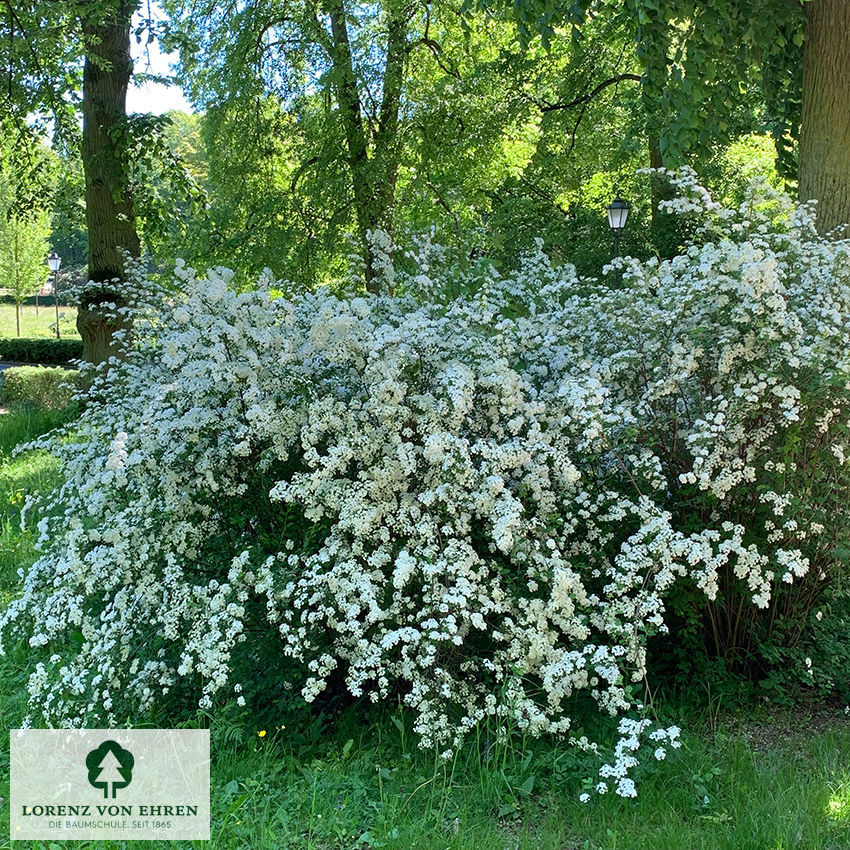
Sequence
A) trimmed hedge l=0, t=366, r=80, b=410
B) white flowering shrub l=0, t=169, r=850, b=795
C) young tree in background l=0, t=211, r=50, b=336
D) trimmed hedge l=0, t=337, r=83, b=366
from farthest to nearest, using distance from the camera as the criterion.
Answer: young tree in background l=0, t=211, r=50, b=336, trimmed hedge l=0, t=337, r=83, b=366, trimmed hedge l=0, t=366, r=80, b=410, white flowering shrub l=0, t=169, r=850, b=795

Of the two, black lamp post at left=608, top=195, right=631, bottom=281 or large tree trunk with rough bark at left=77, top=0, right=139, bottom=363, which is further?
black lamp post at left=608, top=195, right=631, bottom=281

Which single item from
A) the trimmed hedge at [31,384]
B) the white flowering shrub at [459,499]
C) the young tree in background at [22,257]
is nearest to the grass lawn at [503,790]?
the white flowering shrub at [459,499]

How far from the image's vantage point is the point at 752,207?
450 cm

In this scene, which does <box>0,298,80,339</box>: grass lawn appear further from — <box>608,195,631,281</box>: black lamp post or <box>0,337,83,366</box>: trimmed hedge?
<box>608,195,631,281</box>: black lamp post

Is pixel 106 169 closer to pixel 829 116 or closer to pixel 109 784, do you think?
pixel 829 116

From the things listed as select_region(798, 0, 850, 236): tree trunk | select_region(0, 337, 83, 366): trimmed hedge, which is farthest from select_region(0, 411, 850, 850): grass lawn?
select_region(0, 337, 83, 366): trimmed hedge

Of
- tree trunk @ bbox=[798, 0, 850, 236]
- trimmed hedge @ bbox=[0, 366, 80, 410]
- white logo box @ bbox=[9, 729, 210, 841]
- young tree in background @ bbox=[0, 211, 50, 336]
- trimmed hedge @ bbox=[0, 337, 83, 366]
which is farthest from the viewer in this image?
young tree in background @ bbox=[0, 211, 50, 336]

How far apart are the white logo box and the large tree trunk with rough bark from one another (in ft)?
20.2

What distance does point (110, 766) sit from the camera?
3.57m

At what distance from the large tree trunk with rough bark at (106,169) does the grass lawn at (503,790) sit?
20.6ft

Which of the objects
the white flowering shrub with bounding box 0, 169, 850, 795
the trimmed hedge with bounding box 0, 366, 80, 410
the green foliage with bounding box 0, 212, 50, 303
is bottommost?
the white flowering shrub with bounding box 0, 169, 850, 795

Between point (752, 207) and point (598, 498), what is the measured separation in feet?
6.36

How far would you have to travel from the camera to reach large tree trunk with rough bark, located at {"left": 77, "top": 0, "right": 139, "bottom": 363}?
30.2 feet

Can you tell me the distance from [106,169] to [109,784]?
7.47m
